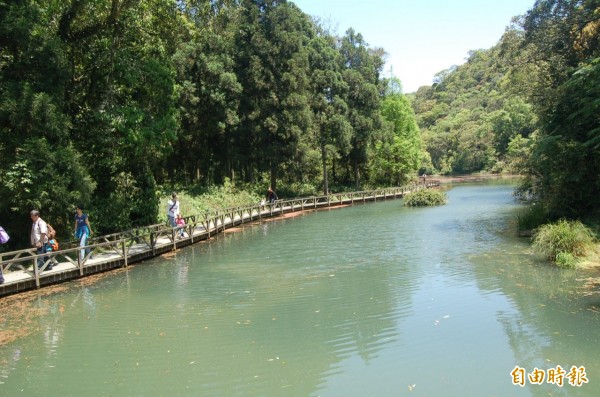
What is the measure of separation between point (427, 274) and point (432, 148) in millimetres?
92112

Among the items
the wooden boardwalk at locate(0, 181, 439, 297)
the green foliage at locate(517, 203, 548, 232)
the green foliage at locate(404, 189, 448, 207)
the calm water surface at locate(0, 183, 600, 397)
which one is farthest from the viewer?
the green foliage at locate(404, 189, 448, 207)

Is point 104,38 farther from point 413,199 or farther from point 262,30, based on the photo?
point 413,199

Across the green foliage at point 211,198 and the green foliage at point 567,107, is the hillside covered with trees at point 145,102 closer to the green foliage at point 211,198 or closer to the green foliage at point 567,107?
the green foliage at point 211,198

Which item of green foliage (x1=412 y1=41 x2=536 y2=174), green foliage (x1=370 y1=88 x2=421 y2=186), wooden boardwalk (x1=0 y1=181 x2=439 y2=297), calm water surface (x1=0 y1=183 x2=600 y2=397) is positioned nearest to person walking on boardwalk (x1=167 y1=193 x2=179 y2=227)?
wooden boardwalk (x1=0 y1=181 x2=439 y2=297)

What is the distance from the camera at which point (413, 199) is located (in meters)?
40.1

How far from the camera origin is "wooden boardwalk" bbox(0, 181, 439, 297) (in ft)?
45.3

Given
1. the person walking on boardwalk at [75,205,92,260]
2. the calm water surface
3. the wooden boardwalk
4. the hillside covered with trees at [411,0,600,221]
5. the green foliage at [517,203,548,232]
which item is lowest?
the calm water surface

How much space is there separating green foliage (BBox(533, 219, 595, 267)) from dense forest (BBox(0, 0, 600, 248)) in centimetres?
313

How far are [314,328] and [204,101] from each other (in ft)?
100

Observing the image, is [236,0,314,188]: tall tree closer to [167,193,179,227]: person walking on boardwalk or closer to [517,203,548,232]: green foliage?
[167,193,179,227]: person walking on boardwalk

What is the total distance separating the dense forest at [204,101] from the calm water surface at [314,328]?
427 centimetres

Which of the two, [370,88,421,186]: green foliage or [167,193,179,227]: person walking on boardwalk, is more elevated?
[370,88,421,186]: green foliage

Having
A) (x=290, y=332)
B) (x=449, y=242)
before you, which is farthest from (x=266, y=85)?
(x=290, y=332)

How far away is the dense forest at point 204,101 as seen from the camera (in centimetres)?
1609
